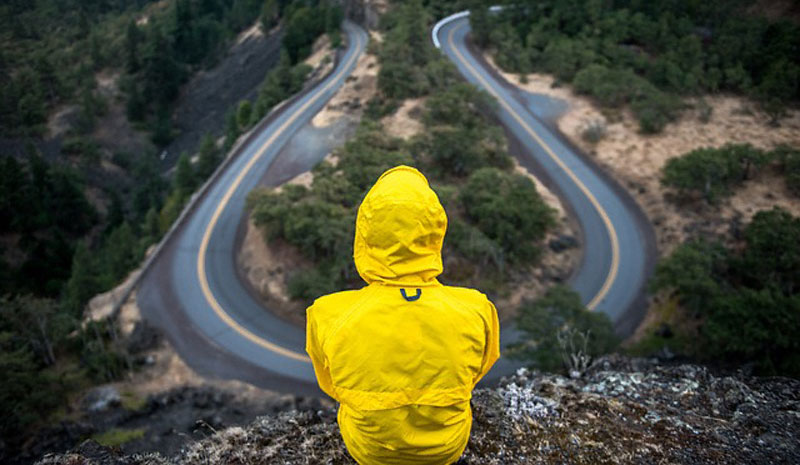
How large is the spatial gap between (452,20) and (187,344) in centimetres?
3335

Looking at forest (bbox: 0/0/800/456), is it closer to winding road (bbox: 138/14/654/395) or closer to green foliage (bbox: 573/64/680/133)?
green foliage (bbox: 573/64/680/133)

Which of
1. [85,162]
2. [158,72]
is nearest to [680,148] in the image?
[85,162]

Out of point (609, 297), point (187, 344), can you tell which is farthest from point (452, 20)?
point (187, 344)

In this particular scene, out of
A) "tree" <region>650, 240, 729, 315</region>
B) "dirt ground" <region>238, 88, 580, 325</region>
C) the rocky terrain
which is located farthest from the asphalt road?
"tree" <region>650, 240, 729, 315</region>

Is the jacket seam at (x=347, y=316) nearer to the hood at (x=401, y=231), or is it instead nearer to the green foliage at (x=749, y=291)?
the hood at (x=401, y=231)

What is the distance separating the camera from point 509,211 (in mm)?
18859

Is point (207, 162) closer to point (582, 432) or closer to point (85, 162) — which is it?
point (85, 162)

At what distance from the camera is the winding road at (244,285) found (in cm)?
1557

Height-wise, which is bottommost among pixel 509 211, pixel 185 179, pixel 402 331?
pixel 185 179

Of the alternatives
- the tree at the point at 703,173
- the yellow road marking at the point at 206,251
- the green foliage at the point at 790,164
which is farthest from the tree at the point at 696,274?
the yellow road marking at the point at 206,251

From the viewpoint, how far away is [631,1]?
111ft

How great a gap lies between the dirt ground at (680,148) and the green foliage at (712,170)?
0.50 m

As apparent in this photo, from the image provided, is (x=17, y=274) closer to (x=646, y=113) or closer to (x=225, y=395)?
(x=225, y=395)

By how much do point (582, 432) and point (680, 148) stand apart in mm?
22426
